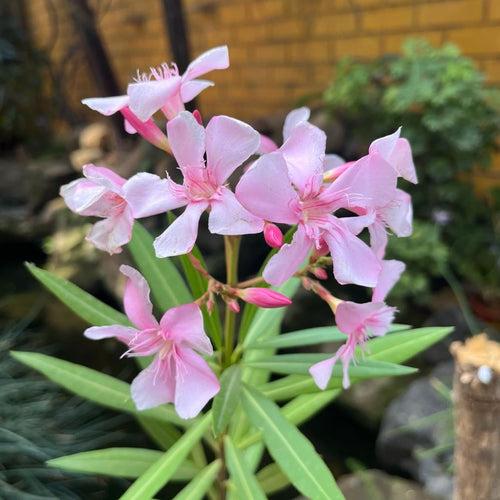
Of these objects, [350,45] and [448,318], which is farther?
[350,45]

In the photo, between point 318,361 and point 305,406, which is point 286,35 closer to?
point 305,406

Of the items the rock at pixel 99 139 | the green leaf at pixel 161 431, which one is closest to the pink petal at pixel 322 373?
the green leaf at pixel 161 431

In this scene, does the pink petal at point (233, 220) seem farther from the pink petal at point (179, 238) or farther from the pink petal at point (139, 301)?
the pink petal at point (139, 301)

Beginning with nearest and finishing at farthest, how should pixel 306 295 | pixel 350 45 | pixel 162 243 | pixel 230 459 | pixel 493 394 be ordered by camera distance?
pixel 162 243 < pixel 230 459 < pixel 493 394 < pixel 306 295 < pixel 350 45

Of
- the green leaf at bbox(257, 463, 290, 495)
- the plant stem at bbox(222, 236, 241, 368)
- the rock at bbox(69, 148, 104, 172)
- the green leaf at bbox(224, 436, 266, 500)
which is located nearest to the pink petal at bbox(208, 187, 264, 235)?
the plant stem at bbox(222, 236, 241, 368)

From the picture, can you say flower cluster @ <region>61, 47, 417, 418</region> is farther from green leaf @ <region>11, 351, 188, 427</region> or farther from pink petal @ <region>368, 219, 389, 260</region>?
green leaf @ <region>11, 351, 188, 427</region>

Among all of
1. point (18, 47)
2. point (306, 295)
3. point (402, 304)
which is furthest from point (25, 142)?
point (402, 304)

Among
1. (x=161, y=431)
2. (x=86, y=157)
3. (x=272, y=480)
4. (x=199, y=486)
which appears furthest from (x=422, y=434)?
(x=86, y=157)

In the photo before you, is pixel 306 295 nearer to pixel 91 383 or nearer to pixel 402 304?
pixel 402 304
